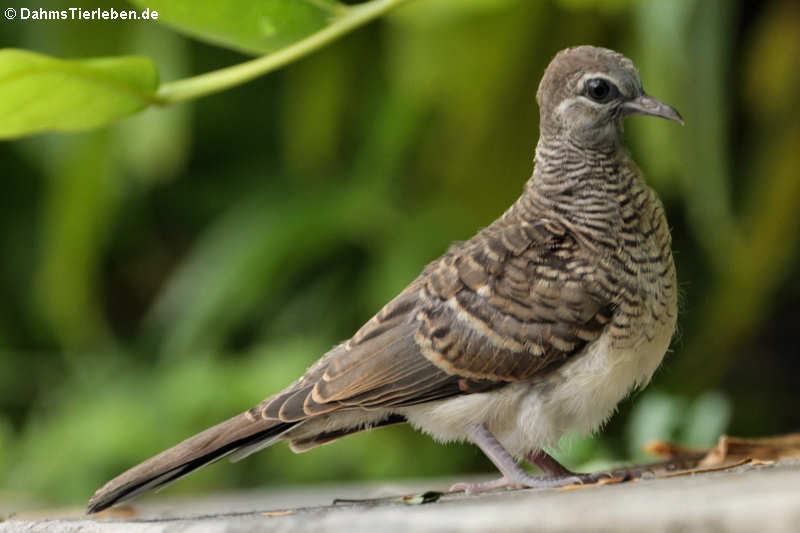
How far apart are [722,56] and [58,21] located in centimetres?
229

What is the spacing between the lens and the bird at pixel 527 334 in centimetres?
176

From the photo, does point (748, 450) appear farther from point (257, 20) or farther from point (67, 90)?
point (67, 90)

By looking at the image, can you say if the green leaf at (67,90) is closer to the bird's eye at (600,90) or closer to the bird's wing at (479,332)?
the bird's wing at (479,332)

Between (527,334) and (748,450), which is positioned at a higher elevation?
(527,334)

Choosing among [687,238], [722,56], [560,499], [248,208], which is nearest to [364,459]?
[248,208]

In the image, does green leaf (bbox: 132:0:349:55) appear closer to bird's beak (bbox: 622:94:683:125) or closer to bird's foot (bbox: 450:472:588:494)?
bird's beak (bbox: 622:94:683:125)

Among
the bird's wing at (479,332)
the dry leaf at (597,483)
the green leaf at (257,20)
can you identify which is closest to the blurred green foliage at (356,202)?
the green leaf at (257,20)

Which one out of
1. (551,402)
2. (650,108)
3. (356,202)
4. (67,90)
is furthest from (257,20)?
(356,202)

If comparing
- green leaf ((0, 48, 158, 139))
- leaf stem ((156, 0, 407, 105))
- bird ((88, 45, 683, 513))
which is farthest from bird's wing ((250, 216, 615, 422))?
green leaf ((0, 48, 158, 139))

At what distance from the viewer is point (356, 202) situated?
380 centimetres

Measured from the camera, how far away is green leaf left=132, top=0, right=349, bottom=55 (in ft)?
5.99

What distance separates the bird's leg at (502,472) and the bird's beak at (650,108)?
0.65 metres

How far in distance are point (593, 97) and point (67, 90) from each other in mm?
942

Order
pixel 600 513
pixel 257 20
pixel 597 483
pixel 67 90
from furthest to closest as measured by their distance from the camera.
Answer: pixel 257 20 < pixel 67 90 < pixel 597 483 < pixel 600 513
